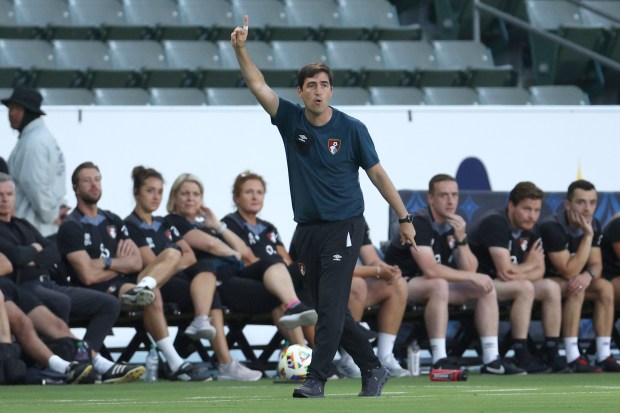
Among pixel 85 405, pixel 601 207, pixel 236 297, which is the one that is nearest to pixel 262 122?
pixel 236 297

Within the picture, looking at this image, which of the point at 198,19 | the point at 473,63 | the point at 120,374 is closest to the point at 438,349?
the point at 120,374

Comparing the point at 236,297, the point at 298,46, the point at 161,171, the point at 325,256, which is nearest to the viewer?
the point at 325,256

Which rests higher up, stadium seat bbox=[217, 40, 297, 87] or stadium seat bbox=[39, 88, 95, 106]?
stadium seat bbox=[217, 40, 297, 87]

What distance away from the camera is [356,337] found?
287 inches

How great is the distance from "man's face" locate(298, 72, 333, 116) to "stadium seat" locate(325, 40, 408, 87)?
832 cm

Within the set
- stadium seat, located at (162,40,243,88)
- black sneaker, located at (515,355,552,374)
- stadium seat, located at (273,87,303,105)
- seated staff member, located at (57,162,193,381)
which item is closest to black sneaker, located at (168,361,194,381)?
seated staff member, located at (57,162,193,381)

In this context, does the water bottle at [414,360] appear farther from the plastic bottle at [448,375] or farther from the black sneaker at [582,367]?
the black sneaker at [582,367]

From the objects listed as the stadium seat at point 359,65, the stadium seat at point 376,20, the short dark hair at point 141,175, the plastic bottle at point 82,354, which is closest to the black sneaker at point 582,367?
the short dark hair at point 141,175

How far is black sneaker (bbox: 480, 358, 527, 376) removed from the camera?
35.9ft

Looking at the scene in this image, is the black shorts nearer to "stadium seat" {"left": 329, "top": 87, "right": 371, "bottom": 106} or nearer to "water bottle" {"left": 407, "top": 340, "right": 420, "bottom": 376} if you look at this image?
"water bottle" {"left": 407, "top": 340, "right": 420, "bottom": 376}

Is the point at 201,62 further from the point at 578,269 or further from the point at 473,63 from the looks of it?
the point at 578,269

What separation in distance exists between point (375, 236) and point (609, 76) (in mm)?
6114

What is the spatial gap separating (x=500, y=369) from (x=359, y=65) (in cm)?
601

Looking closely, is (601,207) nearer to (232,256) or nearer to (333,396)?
(232,256)
